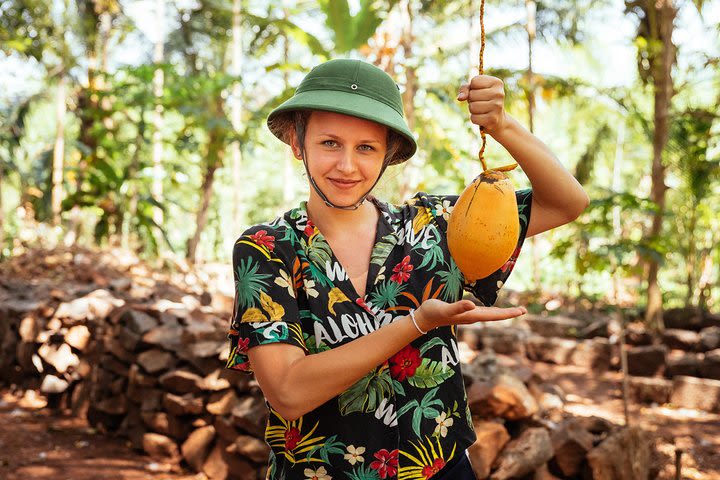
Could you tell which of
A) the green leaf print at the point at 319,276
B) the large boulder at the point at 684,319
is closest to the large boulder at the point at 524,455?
the green leaf print at the point at 319,276

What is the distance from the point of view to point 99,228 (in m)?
9.55

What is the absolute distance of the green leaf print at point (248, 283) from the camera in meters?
1.21

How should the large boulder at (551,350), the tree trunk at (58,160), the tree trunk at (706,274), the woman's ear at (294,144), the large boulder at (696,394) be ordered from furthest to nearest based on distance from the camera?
the tree trunk at (706,274) → the tree trunk at (58,160) → the large boulder at (551,350) → the large boulder at (696,394) → the woman's ear at (294,144)

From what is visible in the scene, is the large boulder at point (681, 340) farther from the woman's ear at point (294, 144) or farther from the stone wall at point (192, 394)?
the woman's ear at point (294, 144)

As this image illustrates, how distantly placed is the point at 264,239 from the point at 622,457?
2.70m

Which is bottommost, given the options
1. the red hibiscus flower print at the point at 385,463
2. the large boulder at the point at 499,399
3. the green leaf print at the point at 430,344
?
the large boulder at the point at 499,399

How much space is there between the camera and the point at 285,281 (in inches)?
48.6

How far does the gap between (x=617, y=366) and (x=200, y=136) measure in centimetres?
1712

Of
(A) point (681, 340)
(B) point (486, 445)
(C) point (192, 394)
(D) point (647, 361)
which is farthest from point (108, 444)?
(A) point (681, 340)

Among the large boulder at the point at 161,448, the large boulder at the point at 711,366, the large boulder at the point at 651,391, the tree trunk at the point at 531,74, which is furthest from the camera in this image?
the large boulder at the point at 711,366

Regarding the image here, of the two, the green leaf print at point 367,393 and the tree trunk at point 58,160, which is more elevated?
the tree trunk at point 58,160

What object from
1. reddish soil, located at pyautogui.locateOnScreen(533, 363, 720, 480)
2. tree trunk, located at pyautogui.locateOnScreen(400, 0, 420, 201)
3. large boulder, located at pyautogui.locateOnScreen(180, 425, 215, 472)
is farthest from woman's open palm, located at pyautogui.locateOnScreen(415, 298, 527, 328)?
tree trunk, located at pyautogui.locateOnScreen(400, 0, 420, 201)

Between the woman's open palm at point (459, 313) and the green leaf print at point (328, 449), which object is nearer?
the woman's open palm at point (459, 313)

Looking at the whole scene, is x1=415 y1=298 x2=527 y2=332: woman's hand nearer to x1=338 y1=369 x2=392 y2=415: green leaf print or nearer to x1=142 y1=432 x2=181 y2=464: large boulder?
x1=338 y1=369 x2=392 y2=415: green leaf print
